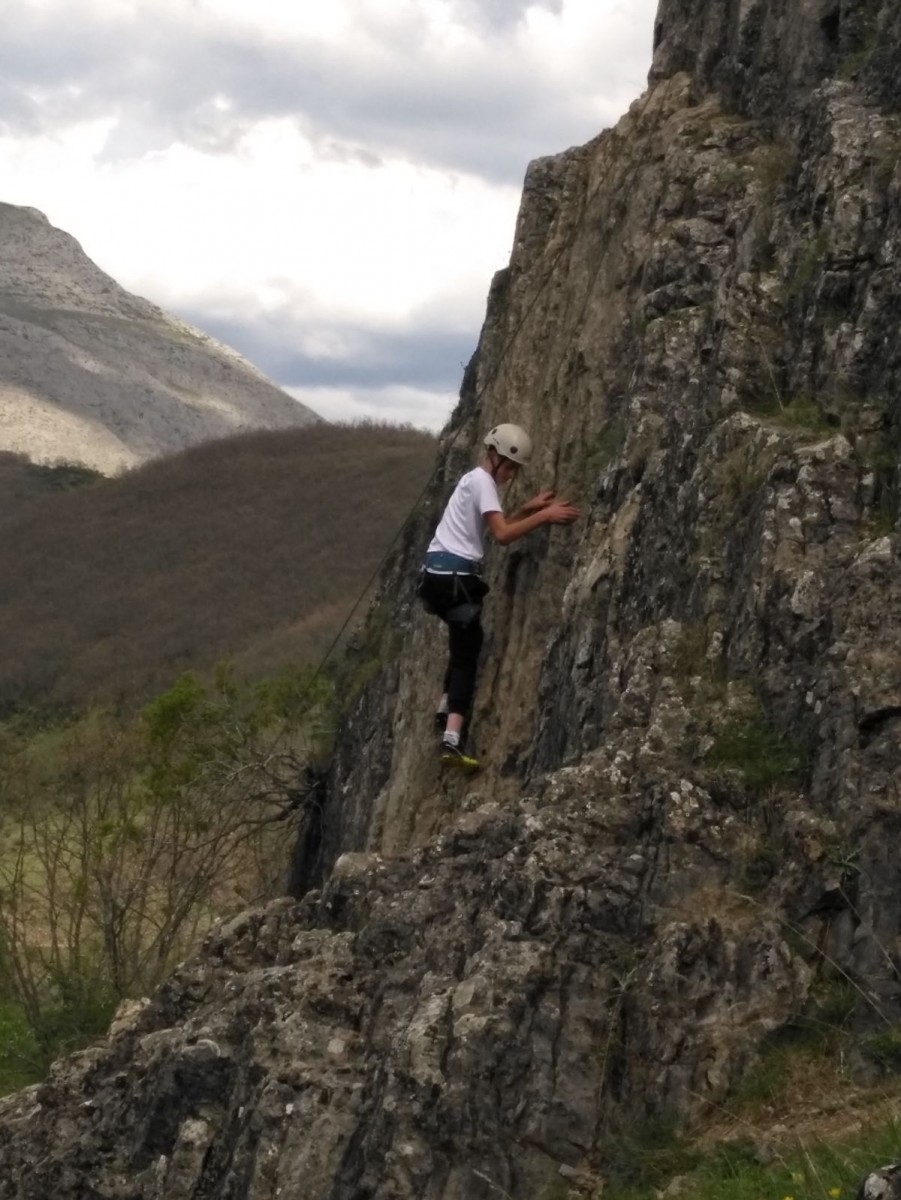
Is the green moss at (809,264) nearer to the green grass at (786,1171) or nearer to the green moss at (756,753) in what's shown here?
the green moss at (756,753)

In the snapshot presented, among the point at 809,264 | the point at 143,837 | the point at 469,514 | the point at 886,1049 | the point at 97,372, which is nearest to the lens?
the point at 886,1049

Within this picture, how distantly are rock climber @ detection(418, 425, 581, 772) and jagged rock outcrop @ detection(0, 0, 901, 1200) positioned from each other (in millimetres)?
226

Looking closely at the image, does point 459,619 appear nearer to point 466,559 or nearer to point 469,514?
point 466,559

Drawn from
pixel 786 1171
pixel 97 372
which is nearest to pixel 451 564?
pixel 786 1171

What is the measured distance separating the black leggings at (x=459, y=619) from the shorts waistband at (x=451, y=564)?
0.09 ft

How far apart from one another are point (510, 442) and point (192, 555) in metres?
54.7

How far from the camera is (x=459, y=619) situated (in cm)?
1103

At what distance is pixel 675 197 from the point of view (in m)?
11.4

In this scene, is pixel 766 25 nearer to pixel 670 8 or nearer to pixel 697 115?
pixel 697 115

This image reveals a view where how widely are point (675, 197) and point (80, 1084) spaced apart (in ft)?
21.0

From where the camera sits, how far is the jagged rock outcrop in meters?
6.73

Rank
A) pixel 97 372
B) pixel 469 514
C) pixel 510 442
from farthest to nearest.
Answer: pixel 97 372 < pixel 510 442 < pixel 469 514

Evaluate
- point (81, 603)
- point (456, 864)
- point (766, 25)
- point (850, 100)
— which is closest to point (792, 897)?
point (456, 864)

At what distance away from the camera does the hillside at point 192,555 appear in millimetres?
50094
